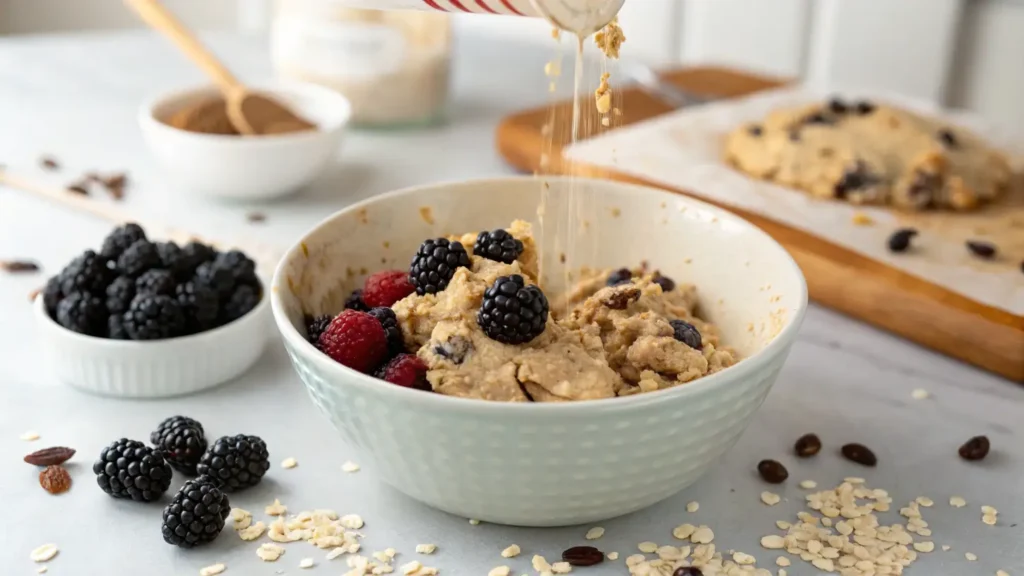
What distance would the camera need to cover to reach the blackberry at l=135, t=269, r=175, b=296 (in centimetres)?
146

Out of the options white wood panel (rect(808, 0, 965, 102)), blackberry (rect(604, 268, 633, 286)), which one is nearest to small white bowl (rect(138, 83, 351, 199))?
blackberry (rect(604, 268, 633, 286))

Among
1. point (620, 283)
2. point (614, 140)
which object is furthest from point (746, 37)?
point (620, 283)

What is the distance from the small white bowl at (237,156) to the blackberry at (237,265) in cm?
55

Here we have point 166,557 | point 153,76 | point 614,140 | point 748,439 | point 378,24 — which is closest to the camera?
point 166,557

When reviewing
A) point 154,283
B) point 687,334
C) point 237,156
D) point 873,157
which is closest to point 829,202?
point 873,157

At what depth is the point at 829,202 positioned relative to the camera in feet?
6.76

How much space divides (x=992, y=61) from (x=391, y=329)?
2402mm

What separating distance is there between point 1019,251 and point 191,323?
141 centimetres

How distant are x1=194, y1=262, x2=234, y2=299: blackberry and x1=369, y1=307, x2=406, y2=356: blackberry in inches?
13.9

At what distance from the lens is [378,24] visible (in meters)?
2.39

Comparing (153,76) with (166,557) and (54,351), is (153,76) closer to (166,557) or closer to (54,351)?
(54,351)

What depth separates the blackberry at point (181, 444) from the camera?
128 centimetres

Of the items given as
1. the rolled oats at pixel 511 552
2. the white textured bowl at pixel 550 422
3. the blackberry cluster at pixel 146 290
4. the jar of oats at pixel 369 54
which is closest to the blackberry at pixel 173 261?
the blackberry cluster at pixel 146 290

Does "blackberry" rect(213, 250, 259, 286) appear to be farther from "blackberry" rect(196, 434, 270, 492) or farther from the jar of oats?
the jar of oats
